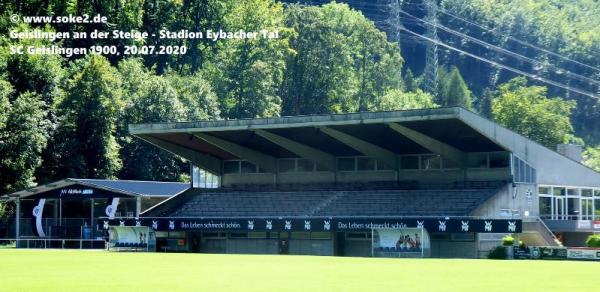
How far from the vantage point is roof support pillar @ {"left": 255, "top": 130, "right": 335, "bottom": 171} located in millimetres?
70562

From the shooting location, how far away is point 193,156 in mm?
79000

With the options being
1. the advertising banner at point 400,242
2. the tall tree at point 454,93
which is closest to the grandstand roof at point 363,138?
the advertising banner at point 400,242

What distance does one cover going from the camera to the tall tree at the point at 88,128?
94250mm

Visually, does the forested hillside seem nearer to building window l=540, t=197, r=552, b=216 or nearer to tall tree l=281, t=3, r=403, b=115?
tall tree l=281, t=3, r=403, b=115

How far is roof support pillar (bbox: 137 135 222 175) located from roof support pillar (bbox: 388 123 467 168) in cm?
1859

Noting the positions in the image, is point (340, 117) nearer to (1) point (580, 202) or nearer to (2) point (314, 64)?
(1) point (580, 202)

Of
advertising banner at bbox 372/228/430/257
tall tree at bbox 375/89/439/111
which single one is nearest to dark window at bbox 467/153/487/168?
advertising banner at bbox 372/228/430/257

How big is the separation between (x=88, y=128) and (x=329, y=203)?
32.1 metres

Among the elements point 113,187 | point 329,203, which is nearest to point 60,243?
point 113,187

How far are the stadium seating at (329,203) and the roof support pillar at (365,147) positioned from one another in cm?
229

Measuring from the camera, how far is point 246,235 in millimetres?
69750

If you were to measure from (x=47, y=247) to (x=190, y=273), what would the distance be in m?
40.4

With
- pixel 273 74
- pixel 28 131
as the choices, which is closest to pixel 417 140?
pixel 28 131

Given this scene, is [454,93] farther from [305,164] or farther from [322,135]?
[322,135]
